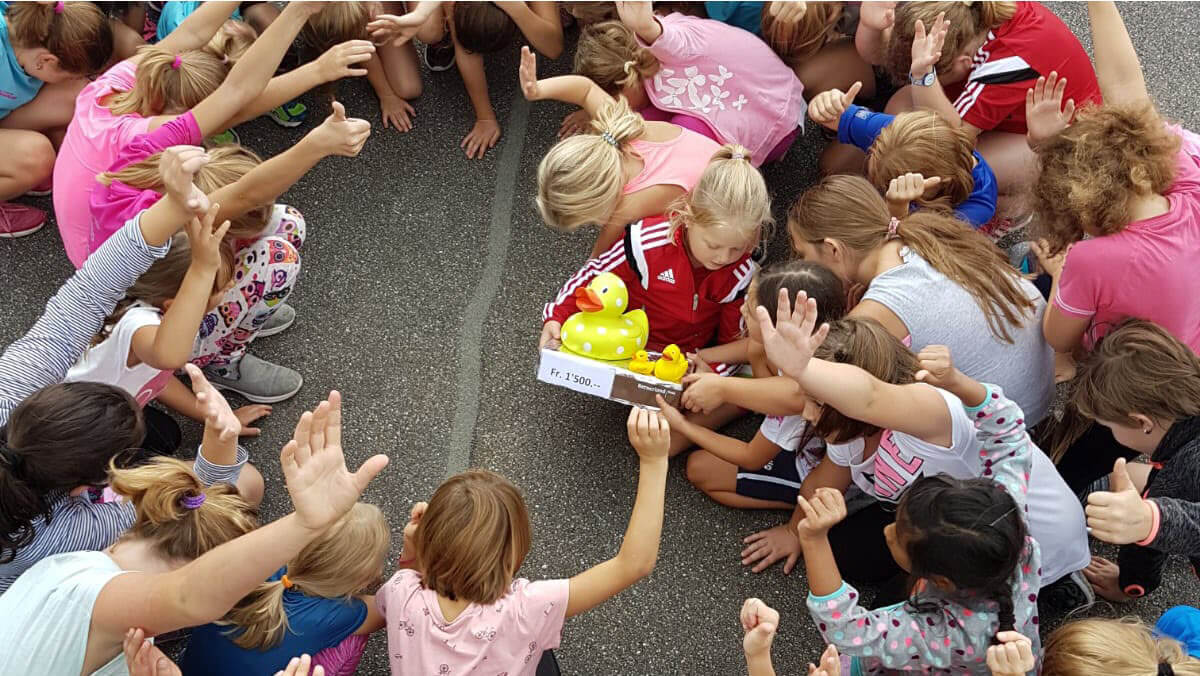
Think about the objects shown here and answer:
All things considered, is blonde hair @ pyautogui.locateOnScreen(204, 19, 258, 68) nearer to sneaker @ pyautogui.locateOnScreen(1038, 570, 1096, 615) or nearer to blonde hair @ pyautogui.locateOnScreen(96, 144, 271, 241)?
blonde hair @ pyautogui.locateOnScreen(96, 144, 271, 241)

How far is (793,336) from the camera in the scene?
186 cm

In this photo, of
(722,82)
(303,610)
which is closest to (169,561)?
(303,610)

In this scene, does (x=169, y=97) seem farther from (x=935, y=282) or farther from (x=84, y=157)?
(x=935, y=282)

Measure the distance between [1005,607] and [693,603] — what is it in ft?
2.50

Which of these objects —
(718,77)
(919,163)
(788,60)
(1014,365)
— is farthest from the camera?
(788,60)

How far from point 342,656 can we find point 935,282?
1.55 meters

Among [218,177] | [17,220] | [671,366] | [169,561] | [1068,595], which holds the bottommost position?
[1068,595]

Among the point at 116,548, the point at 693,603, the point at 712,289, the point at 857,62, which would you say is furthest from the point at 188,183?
the point at 857,62

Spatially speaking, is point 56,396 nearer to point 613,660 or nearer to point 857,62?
point 613,660

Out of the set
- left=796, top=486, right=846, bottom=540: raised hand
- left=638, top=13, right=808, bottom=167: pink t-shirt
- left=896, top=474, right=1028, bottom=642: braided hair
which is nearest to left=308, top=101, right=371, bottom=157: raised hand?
left=638, top=13, right=808, bottom=167: pink t-shirt

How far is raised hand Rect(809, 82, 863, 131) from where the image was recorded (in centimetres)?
278

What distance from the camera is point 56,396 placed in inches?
72.3

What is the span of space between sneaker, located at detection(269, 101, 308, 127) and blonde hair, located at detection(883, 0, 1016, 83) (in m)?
1.91

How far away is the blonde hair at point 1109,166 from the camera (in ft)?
7.16
